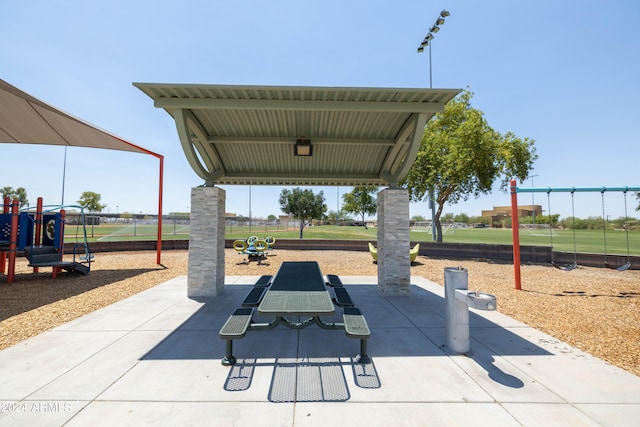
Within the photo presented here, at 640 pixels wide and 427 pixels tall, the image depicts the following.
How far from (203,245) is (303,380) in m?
4.78

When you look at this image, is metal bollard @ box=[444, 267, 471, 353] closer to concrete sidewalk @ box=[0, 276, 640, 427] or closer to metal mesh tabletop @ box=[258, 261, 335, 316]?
concrete sidewalk @ box=[0, 276, 640, 427]

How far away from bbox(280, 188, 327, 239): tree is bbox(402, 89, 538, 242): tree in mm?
24535

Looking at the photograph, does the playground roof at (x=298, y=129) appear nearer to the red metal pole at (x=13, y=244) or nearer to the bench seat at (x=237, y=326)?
the bench seat at (x=237, y=326)

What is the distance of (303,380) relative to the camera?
3182 mm

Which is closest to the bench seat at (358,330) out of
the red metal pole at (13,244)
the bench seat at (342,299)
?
the bench seat at (342,299)

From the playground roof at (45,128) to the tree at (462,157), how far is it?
52.1 ft

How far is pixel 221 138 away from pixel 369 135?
400 centimetres

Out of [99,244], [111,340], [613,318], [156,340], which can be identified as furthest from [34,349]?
[99,244]

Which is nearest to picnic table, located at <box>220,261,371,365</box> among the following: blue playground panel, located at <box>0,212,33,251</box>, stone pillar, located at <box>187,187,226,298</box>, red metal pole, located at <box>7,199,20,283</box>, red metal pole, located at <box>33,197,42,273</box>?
stone pillar, located at <box>187,187,226,298</box>

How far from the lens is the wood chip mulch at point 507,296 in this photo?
15.3ft

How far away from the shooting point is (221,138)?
7145 millimetres

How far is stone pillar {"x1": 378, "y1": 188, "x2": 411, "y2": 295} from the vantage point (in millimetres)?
7078

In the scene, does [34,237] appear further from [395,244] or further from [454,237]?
[454,237]

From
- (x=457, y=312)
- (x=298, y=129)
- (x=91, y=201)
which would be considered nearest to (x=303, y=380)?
(x=457, y=312)
